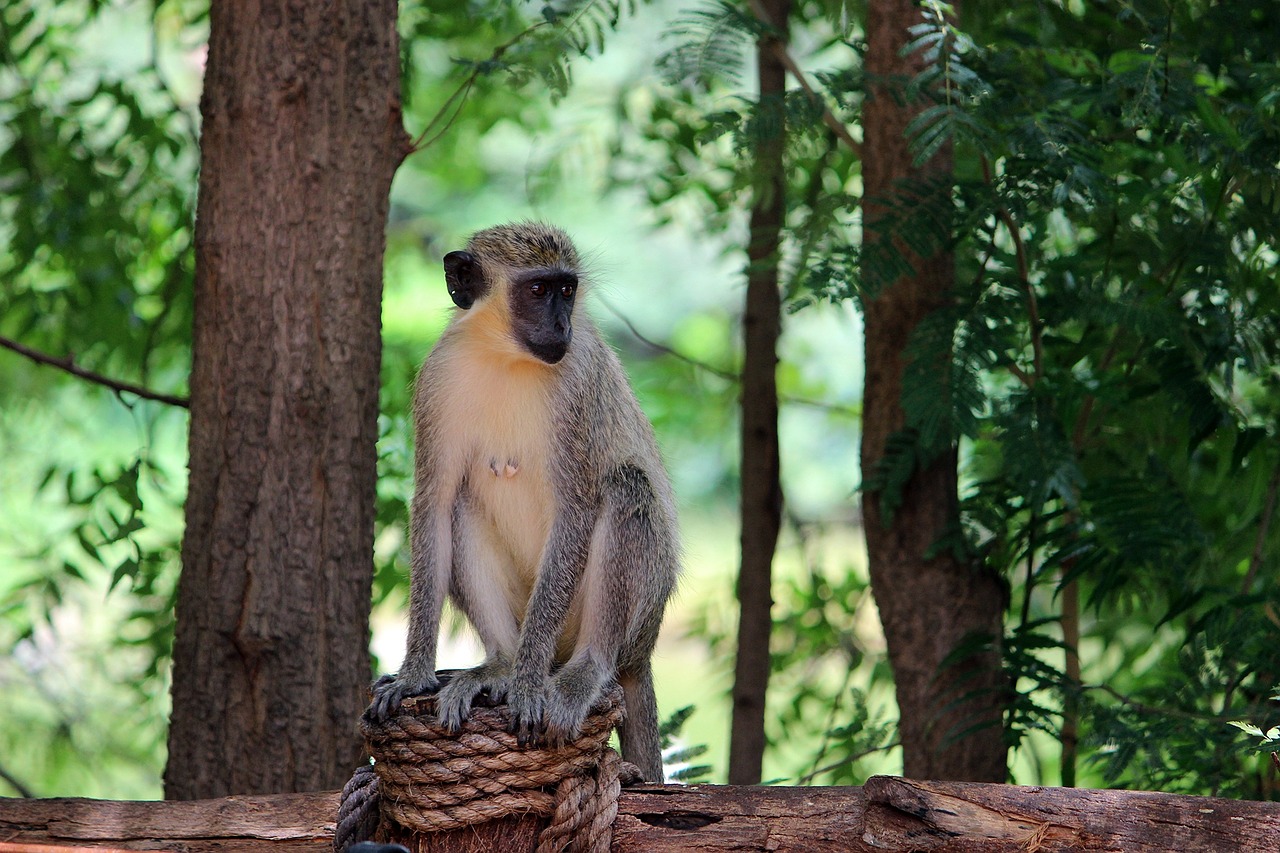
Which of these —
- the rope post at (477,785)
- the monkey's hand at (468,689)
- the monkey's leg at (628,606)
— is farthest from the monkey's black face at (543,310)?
the rope post at (477,785)

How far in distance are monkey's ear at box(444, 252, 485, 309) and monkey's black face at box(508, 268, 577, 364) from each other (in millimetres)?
149

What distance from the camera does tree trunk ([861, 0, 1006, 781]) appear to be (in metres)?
4.19

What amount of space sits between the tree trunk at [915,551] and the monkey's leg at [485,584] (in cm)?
138

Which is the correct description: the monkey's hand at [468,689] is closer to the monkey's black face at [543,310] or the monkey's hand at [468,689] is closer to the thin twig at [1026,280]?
the monkey's black face at [543,310]

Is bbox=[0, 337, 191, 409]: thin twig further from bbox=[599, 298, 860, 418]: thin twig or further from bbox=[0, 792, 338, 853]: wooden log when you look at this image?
bbox=[599, 298, 860, 418]: thin twig

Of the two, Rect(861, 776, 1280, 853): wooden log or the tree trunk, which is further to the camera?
the tree trunk

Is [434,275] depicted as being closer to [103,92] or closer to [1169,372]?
[103,92]

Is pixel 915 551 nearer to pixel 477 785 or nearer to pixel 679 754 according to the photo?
pixel 679 754

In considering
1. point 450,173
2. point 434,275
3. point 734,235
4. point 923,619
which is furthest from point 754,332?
point 434,275

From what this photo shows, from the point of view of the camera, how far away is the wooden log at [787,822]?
8.39 feet

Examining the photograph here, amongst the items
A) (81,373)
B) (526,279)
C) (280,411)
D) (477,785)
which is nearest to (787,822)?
(477,785)

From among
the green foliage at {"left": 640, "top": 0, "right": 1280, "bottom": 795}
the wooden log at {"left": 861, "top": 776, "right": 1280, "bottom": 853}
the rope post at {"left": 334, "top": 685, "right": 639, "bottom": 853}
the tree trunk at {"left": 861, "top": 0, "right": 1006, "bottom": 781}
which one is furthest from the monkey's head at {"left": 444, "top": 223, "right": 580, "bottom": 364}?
the wooden log at {"left": 861, "top": 776, "right": 1280, "bottom": 853}

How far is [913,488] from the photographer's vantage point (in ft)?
14.1

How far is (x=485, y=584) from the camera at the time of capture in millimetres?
3695
